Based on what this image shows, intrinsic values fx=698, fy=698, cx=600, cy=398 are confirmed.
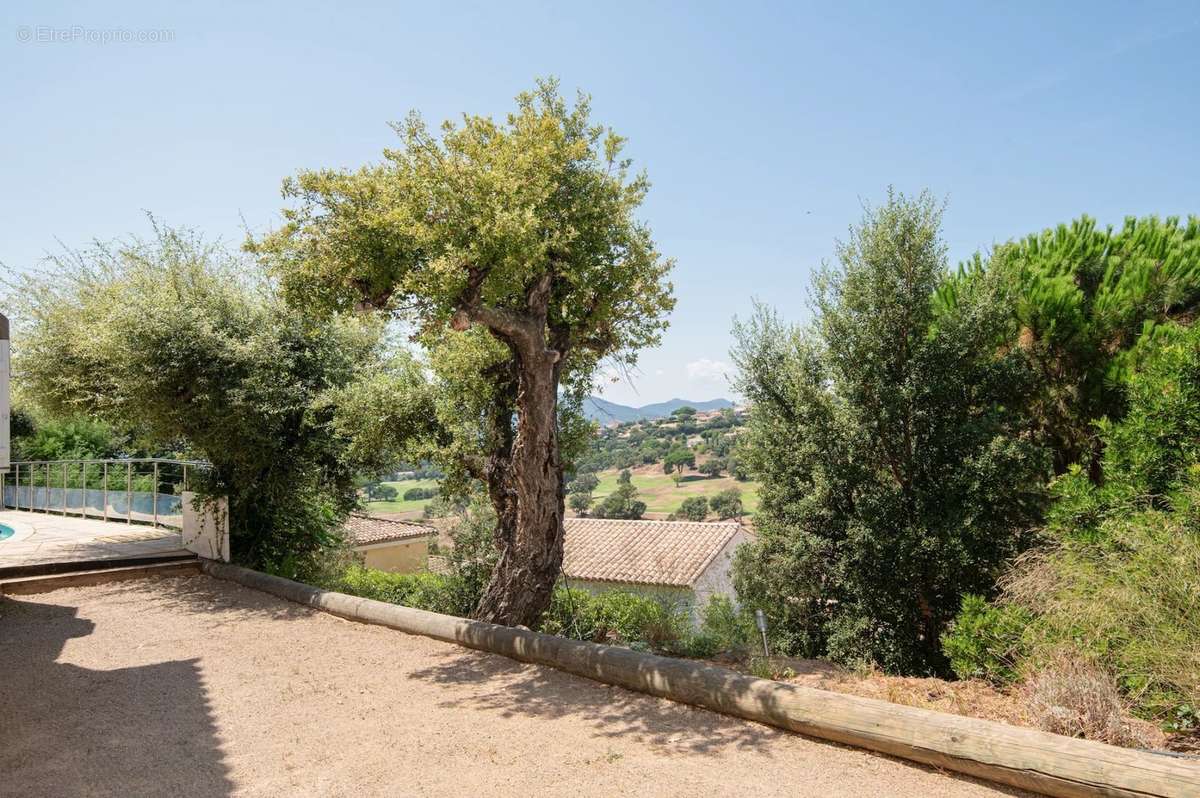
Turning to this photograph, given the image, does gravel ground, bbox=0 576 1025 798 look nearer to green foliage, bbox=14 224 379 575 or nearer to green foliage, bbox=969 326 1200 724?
green foliage, bbox=969 326 1200 724

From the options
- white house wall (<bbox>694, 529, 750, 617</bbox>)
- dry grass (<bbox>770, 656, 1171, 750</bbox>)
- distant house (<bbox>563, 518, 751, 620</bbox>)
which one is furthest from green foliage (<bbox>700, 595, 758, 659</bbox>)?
white house wall (<bbox>694, 529, 750, 617</bbox>)

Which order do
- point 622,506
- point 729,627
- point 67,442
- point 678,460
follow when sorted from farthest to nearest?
point 678,460 → point 622,506 → point 67,442 → point 729,627

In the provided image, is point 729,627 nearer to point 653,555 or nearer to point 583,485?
point 653,555

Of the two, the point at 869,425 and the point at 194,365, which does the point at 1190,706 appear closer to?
the point at 869,425

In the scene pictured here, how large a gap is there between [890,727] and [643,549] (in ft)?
69.4

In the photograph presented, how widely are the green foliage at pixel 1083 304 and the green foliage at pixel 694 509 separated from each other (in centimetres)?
3859

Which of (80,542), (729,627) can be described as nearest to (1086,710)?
(729,627)

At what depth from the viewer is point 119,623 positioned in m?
8.57

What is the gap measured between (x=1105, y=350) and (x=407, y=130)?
968 cm

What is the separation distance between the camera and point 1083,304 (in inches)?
394

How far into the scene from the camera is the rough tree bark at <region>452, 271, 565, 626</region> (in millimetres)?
7637

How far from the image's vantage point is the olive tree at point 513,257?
271 inches

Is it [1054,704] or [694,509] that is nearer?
[1054,704]

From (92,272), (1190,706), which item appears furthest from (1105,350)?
(92,272)
